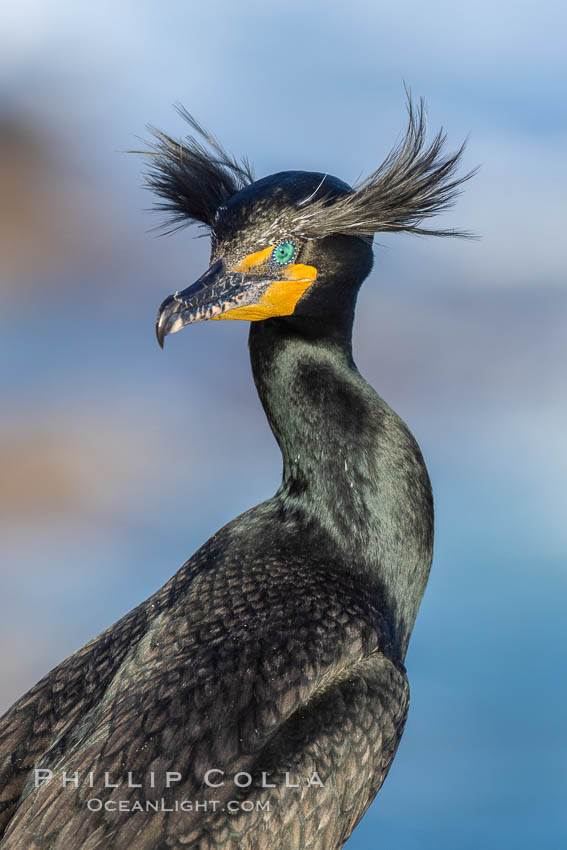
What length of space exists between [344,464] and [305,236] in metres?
→ 0.80

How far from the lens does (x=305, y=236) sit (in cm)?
338

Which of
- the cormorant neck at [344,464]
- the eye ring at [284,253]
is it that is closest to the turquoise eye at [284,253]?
the eye ring at [284,253]

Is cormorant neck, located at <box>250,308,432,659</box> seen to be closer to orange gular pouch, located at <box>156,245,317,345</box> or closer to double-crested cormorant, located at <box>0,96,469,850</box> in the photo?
double-crested cormorant, located at <box>0,96,469,850</box>

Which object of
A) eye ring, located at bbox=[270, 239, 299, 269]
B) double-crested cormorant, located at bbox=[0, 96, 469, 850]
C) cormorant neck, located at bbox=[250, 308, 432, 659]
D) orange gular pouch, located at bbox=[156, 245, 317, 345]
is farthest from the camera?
cormorant neck, located at bbox=[250, 308, 432, 659]

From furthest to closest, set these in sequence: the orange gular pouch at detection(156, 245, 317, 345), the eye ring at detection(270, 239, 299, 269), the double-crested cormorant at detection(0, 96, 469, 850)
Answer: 1. the eye ring at detection(270, 239, 299, 269)
2. the orange gular pouch at detection(156, 245, 317, 345)
3. the double-crested cormorant at detection(0, 96, 469, 850)

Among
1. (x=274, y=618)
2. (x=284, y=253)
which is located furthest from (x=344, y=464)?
(x=284, y=253)

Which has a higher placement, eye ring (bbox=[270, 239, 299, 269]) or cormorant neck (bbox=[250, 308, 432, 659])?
eye ring (bbox=[270, 239, 299, 269])

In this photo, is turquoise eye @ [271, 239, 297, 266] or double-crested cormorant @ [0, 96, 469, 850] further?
turquoise eye @ [271, 239, 297, 266]

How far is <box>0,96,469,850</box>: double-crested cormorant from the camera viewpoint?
279 cm

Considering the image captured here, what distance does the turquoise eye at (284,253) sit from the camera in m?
3.36

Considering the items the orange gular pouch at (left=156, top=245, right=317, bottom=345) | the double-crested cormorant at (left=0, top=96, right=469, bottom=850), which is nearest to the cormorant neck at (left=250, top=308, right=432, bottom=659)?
the double-crested cormorant at (left=0, top=96, right=469, bottom=850)

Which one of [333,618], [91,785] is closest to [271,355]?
[333,618]

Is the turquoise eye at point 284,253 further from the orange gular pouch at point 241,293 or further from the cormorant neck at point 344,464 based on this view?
the cormorant neck at point 344,464

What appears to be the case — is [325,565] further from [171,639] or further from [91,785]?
[91,785]
